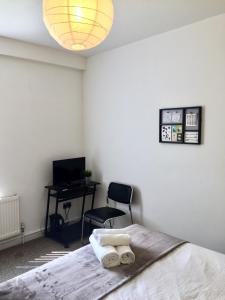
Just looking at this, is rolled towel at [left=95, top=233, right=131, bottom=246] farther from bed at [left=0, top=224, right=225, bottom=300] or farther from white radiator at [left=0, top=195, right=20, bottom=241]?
white radiator at [left=0, top=195, right=20, bottom=241]

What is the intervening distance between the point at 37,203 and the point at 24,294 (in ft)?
7.25

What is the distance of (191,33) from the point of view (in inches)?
108

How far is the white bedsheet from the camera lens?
1537mm

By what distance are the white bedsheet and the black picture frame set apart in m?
1.23

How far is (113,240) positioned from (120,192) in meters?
1.55

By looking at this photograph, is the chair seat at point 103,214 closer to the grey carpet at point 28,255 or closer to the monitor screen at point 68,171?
the grey carpet at point 28,255

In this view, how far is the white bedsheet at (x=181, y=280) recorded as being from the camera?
154 centimetres

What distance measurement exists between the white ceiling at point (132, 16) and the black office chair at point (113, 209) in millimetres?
1867

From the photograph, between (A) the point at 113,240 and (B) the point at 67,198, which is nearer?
(A) the point at 113,240

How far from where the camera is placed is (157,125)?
10.3 ft

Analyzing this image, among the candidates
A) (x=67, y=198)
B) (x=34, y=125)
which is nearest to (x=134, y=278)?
(x=67, y=198)

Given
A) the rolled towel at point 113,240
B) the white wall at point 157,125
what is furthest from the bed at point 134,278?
the white wall at point 157,125

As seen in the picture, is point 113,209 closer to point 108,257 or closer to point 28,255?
point 28,255

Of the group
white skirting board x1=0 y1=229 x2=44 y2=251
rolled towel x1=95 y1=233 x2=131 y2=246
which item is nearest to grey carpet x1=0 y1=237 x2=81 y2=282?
white skirting board x1=0 y1=229 x2=44 y2=251
